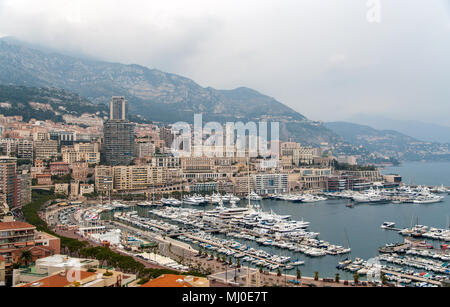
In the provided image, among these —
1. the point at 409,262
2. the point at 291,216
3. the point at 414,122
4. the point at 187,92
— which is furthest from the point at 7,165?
the point at 414,122

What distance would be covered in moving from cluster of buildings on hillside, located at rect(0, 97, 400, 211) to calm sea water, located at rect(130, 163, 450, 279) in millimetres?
3153

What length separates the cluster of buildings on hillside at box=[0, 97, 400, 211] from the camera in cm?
2045

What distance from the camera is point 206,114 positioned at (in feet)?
166

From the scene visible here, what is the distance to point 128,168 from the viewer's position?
21125 mm

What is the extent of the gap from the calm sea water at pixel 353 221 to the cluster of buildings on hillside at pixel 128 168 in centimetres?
315

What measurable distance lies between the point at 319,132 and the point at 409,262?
47774 millimetres

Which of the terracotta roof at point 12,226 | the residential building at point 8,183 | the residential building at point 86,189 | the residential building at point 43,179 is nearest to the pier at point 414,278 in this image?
the terracotta roof at point 12,226

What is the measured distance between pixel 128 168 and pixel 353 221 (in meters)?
10.8

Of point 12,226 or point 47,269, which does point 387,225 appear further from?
point 47,269

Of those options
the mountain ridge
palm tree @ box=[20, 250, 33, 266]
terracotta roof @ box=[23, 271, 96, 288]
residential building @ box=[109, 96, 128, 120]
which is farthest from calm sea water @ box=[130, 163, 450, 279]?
the mountain ridge
